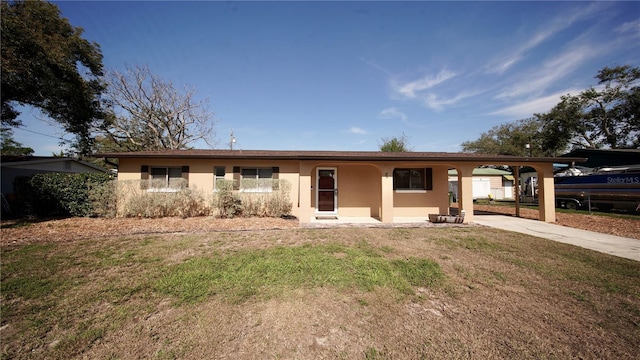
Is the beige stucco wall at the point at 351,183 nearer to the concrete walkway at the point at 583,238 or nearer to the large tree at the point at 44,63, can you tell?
the concrete walkway at the point at 583,238

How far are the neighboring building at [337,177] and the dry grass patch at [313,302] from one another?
189 inches

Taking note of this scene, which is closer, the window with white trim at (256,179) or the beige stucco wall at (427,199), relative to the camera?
the window with white trim at (256,179)

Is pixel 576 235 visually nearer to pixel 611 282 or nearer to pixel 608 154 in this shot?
pixel 611 282

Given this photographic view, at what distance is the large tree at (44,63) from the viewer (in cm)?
930

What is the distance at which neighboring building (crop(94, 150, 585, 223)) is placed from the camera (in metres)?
9.88

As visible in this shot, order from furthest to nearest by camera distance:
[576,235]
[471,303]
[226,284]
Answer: [576,235]
[226,284]
[471,303]

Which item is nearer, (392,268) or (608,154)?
(392,268)

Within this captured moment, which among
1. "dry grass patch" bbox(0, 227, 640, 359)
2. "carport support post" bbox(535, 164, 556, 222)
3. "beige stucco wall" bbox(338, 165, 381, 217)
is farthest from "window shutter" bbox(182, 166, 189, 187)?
"carport support post" bbox(535, 164, 556, 222)

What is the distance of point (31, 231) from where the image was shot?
683cm

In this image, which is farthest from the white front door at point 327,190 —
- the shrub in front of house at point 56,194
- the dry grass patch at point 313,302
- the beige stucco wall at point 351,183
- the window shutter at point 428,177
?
the shrub in front of house at point 56,194

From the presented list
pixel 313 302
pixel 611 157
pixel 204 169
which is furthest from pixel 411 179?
pixel 611 157

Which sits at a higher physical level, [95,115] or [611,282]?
[95,115]

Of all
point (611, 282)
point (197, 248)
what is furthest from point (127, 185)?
point (611, 282)

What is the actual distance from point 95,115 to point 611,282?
22.6 metres
